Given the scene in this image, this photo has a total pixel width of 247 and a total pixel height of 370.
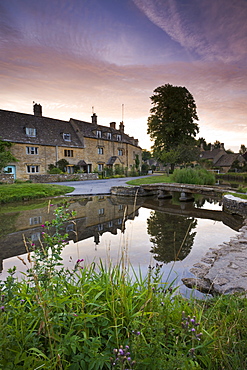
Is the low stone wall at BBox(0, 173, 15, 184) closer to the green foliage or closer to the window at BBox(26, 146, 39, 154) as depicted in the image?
the window at BBox(26, 146, 39, 154)

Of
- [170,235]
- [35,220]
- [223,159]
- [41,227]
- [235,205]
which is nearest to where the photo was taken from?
[170,235]

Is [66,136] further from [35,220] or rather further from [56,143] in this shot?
[35,220]

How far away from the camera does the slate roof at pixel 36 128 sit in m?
31.1

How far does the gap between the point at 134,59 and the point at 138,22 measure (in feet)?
10.2

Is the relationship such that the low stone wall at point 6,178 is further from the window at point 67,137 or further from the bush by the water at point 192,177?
the bush by the water at point 192,177

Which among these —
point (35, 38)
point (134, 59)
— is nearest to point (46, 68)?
point (35, 38)

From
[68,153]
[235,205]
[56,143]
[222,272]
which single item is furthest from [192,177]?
[56,143]

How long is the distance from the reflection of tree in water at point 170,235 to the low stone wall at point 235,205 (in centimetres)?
298

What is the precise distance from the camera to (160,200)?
54.4ft

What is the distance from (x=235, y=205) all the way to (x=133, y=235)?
23.4 ft

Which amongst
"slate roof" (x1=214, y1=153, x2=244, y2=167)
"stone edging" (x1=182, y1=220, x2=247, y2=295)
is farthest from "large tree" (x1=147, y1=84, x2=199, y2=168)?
"slate roof" (x1=214, y1=153, x2=244, y2=167)

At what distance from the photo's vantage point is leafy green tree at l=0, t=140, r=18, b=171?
23.9 m

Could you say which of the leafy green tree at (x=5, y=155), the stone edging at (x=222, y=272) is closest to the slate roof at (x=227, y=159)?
the leafy green tree at (x=5, y=155)

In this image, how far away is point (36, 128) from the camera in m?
34.2
